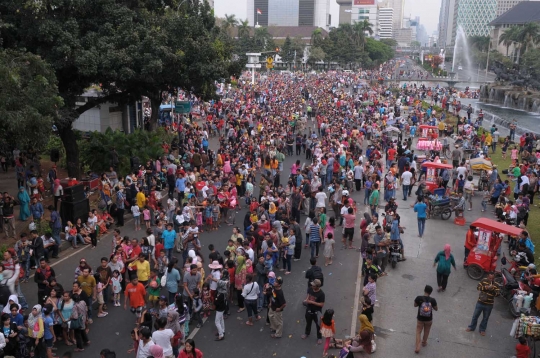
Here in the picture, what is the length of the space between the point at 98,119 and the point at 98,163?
A: 7.11m

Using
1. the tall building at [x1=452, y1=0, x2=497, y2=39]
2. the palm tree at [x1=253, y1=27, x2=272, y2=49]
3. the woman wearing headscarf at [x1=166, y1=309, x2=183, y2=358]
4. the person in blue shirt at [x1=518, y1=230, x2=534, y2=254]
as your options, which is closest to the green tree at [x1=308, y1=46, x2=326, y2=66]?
the palm tree at [x1=253, y1=27, x2=272, y2=49]

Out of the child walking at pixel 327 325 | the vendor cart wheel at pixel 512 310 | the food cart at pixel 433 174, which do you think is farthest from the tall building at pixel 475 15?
the child walking at pixel 327 325

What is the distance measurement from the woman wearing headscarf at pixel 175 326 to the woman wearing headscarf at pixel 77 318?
1.80 meters

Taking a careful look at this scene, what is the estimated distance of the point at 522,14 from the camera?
12069cm

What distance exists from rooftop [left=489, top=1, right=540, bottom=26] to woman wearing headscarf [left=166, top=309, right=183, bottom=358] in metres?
129

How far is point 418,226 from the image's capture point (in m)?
16.1

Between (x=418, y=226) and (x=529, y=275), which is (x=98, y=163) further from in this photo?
(x=529, y=275)

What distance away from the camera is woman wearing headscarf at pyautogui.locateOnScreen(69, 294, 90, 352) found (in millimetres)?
9141

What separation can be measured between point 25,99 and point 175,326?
339 inches

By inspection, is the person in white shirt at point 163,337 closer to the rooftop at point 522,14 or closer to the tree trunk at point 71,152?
the tree trunk at point 71,152

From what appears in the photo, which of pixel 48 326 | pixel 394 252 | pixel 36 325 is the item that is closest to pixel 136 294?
pixel 48 326

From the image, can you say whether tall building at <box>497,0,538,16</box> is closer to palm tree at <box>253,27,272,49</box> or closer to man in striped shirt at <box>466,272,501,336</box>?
palm tree at <box>253,27,272,49</box>

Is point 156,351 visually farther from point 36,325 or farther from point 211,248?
point 211,248

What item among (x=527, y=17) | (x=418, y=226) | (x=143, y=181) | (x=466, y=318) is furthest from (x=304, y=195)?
(x=527, y=17)
